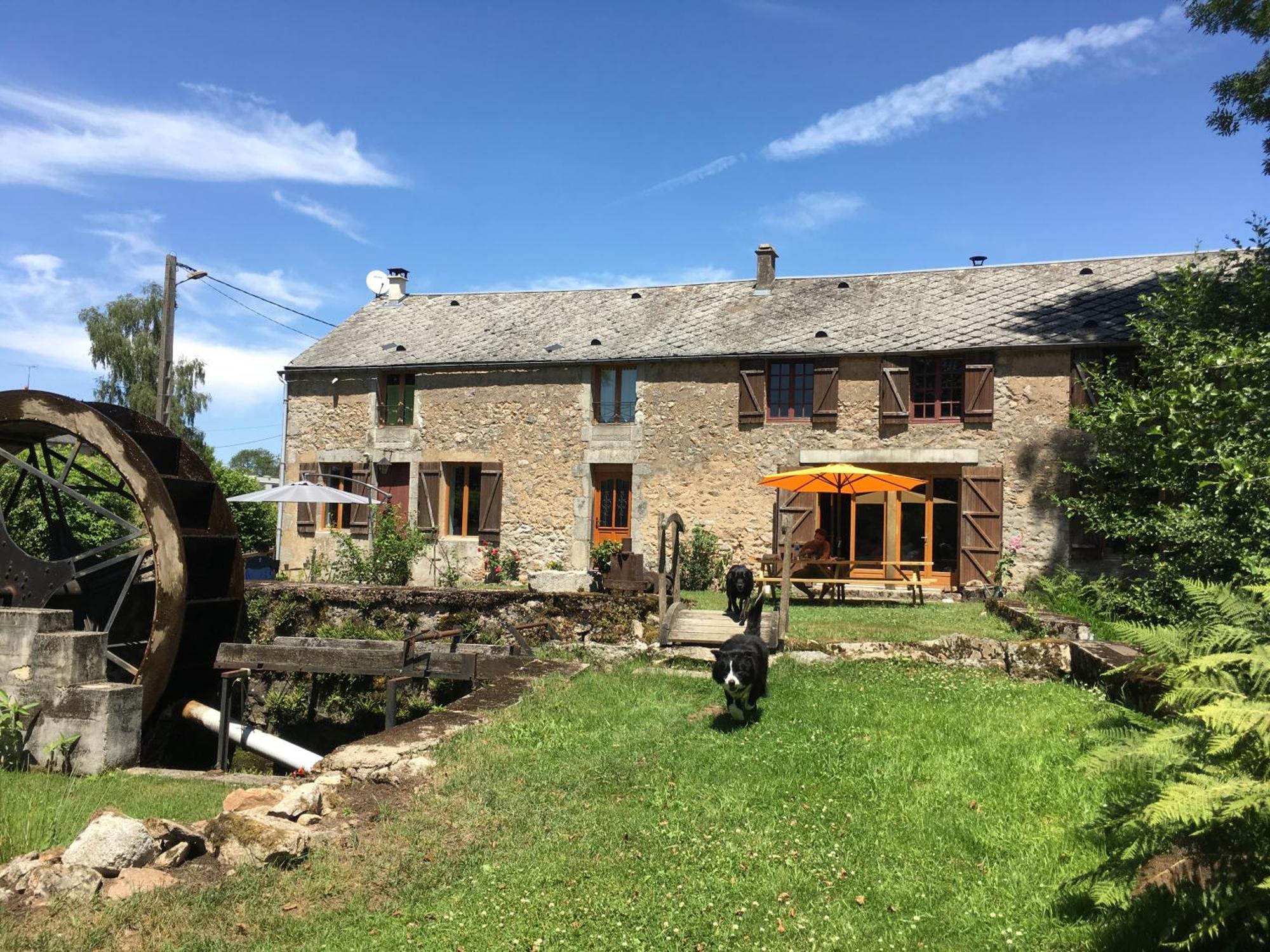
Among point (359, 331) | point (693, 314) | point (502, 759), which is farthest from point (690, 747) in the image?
point (359, 331)

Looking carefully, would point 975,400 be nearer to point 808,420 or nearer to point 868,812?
point 808,420

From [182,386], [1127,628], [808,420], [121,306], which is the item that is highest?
[121,306]

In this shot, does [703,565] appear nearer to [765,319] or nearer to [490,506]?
[490,506]

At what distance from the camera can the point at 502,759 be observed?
589cm

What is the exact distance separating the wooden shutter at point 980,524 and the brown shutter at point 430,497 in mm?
9827

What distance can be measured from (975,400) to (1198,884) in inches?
534

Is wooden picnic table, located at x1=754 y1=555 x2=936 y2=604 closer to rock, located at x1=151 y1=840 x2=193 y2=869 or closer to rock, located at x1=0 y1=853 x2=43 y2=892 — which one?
rock, located at x1=151 y1=840 x2=193 y2=869

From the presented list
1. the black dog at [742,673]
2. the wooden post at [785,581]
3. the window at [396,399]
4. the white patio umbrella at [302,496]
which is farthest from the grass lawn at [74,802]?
the window at [396,399]

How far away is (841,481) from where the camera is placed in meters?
13.4

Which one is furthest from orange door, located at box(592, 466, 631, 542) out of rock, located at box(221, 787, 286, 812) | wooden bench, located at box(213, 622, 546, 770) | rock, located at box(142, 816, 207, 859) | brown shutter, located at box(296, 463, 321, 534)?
rock, located at box(142, 816, 207, 859)

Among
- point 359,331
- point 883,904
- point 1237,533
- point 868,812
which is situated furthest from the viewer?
point 359,331

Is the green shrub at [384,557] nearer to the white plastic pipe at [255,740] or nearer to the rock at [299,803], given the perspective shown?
the white plastic pipe at [255,740]

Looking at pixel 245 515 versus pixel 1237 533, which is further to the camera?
pixel 245 515

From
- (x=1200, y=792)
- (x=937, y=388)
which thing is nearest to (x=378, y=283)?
(x=937, y=388)
